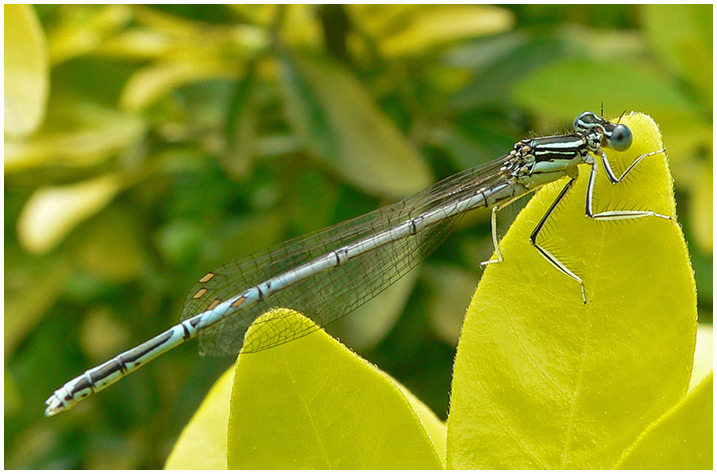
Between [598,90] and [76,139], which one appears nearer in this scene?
[598,90]

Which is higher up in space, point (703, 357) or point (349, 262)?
point (349, 262)

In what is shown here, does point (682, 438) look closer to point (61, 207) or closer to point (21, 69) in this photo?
point (21, 69)

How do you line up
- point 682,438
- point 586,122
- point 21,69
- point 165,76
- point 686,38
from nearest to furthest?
point 682,438
point 21,69
point 586,122
point 686,38
point 165,76

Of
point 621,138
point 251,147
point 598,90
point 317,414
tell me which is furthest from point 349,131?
point 317,414

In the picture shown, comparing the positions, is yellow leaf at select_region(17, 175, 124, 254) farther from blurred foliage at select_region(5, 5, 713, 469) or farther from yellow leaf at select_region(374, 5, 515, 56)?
yellow leaf at select_region(374, 5, 515, 56)

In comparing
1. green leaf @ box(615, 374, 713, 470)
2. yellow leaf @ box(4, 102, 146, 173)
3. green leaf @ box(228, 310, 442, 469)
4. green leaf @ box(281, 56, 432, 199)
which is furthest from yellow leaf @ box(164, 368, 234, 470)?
yellow leaf @ box(4, 102, 146, 173)

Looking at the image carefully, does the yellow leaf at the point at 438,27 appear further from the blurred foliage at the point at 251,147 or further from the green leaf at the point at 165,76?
the green leaf at the point at 165,76

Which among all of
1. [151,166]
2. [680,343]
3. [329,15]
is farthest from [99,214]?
[680,343]

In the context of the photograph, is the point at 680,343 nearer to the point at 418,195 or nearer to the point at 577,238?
the point at 577,238

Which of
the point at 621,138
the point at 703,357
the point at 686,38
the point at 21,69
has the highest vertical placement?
the point at 21,69
